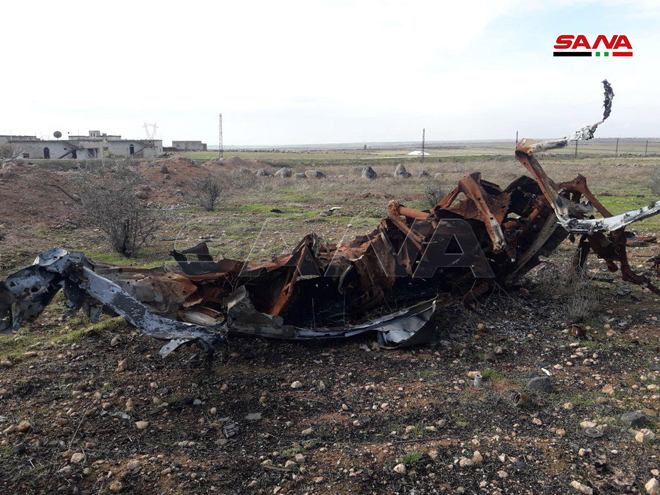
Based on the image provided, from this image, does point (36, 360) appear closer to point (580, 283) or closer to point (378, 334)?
point (378, 334)

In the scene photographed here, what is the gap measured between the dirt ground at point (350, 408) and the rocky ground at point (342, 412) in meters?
0.01

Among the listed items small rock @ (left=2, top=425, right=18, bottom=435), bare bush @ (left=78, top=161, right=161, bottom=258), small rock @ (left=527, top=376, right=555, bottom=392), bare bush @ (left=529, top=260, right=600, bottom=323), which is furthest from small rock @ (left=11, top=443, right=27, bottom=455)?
bare bush @ (left=78, top=161, right=161, bottom=258)

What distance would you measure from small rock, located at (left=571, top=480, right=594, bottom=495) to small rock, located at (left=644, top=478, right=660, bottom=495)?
1.06ft

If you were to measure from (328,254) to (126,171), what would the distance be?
12.3 m

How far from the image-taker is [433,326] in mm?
5047

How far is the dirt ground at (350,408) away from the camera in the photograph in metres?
3.14

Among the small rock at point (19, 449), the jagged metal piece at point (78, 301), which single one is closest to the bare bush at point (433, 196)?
the jagged metal piece at point (78, 301)

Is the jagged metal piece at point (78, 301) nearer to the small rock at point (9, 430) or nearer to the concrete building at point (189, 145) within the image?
the small rock at point (9, 430)

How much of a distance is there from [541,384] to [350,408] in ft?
5.59

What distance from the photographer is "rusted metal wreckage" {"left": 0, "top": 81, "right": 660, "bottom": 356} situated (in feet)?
13.6

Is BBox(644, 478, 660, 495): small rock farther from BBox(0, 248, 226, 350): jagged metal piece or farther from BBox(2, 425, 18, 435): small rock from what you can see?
BBox(2, 425, 18, 435): small rock

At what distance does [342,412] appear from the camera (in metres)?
3.96

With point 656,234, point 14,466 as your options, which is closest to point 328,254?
point 14,466

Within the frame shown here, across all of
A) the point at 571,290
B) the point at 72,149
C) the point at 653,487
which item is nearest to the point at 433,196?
the point at 571,290
